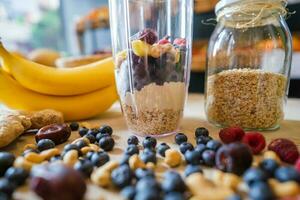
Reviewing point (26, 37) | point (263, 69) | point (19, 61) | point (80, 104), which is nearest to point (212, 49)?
point (263, 69)

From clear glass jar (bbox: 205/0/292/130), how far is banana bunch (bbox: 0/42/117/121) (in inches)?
12.2

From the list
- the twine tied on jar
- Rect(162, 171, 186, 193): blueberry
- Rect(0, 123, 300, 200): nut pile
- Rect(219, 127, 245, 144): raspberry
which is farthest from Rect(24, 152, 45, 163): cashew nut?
the twine tied on jar

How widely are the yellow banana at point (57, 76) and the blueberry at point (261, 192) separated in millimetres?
569

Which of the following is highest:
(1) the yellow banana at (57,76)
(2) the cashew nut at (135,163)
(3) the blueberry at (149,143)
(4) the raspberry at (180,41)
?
(4) the raspberry at (180,41)

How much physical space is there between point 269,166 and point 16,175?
13.4 inches

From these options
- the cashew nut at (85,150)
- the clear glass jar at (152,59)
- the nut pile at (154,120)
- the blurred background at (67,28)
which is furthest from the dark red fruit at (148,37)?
the blurred background at (67,28)

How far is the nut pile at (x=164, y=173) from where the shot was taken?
30cm

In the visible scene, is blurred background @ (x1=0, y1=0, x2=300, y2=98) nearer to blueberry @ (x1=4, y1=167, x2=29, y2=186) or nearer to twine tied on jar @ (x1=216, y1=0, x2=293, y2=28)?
twine tied on jar @ (x1=216, y1=0, x2=293, y2=28)

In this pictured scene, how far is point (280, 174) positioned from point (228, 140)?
16cm

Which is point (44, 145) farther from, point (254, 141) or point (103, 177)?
point (254, 141)

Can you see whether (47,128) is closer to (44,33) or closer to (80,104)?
(80,104)

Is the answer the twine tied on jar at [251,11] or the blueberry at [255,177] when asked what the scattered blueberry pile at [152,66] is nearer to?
the twine tied on jar at [251,11]

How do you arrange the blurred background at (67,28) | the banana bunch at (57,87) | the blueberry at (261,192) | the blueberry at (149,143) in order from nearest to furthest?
the blueberry at (261,192) → the blueberry at (149,143) → the banana bunch at (57,87) → the blurred background at (67,28)

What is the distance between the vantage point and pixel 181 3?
60 centimetres
